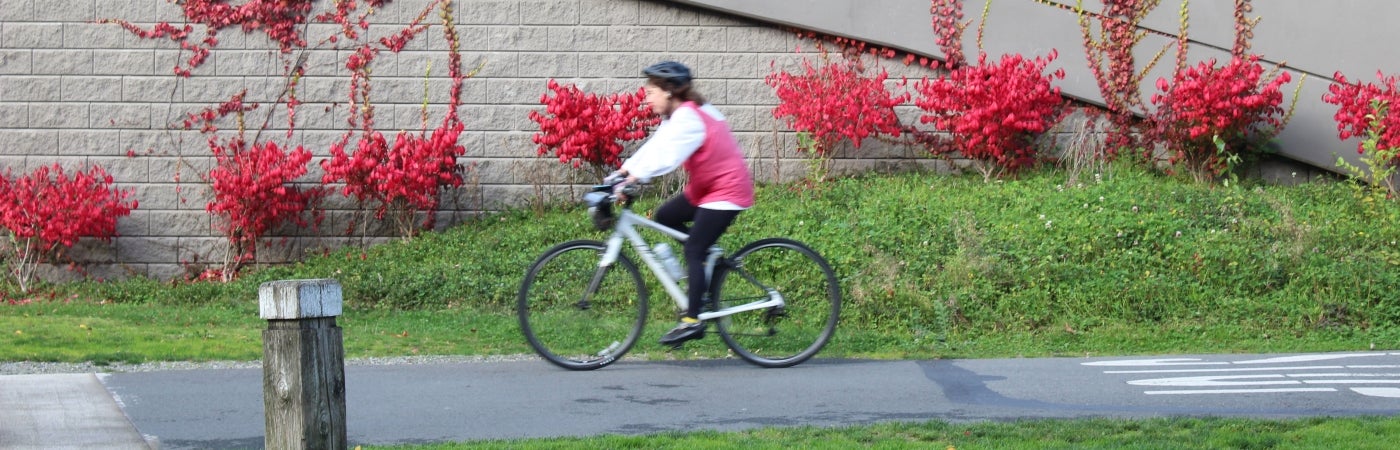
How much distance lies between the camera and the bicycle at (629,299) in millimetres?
6809

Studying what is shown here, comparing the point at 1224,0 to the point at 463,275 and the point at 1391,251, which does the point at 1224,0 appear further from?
the point at 463,275

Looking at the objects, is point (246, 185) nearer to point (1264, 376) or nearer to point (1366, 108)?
point (1264, 376)

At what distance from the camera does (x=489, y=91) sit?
12.3 m

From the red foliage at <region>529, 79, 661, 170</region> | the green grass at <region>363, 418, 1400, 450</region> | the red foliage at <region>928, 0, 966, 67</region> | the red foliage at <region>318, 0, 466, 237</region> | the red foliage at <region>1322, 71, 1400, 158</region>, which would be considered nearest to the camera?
the green grass at <region>363, 418, 1400, 450</region>

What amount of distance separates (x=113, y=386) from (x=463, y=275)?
4.08 meters

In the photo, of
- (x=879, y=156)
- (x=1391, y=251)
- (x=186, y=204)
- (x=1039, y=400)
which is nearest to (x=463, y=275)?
(x=186, y=204)

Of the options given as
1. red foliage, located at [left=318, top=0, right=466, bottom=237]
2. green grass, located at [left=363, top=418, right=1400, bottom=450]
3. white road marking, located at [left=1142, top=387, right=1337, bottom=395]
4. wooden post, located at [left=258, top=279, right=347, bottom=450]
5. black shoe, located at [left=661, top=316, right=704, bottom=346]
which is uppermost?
red foliage, located at [left=318, top=0, right=466, bottom=237]

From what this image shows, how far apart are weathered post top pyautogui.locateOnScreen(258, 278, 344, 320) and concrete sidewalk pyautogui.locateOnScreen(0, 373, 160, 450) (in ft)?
6.14

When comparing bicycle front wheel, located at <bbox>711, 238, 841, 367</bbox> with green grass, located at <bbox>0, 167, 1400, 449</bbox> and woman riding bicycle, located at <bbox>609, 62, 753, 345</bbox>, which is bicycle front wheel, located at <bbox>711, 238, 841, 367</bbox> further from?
green grass, located at <bbox>0, 167, 1400, 449</bbox>

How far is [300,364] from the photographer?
3539 mm

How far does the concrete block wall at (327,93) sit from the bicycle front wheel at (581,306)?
5.38m

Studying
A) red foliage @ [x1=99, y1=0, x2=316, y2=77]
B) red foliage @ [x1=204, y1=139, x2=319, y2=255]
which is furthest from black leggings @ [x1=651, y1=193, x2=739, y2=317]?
A: red foliage @ [x1=99, y1=0, x2=316, y2=77]

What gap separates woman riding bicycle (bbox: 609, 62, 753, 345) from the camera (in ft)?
21.1

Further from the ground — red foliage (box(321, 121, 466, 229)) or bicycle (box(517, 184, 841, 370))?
red foliage (box(321, 121, 466, 229))
